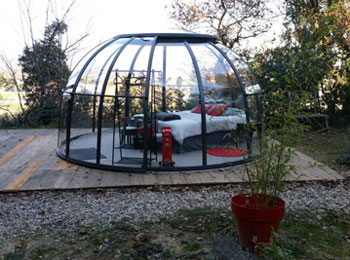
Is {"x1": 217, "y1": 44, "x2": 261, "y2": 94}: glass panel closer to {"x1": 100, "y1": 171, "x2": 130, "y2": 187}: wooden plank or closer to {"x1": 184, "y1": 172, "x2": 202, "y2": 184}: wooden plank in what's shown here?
{"x1": 184, "y1": 172, "x2": 202, "y2": 184}: wooden plank

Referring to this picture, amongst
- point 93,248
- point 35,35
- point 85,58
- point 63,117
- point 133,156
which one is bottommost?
point 93,248

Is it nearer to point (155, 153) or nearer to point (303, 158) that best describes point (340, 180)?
point (303, 158)

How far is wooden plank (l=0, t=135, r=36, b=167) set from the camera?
7.27m

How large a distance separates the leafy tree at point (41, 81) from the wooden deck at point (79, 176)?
475cm

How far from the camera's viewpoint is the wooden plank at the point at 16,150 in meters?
7.27

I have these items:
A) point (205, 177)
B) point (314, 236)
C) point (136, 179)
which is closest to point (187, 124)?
point (205, 177)

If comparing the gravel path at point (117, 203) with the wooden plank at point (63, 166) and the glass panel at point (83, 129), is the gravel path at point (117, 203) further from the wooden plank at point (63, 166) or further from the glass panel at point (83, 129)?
the glass panel at point (83, 129)

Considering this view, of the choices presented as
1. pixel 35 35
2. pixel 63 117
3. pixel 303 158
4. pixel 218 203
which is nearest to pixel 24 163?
pixel 63 117

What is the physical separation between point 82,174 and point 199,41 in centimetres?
310

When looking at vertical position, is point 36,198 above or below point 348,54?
below

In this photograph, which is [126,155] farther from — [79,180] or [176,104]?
[176,104]

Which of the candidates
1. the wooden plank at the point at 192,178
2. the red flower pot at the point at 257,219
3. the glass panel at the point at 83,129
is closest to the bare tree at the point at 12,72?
the glass panel at the point at 83,129

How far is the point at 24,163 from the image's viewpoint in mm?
6980

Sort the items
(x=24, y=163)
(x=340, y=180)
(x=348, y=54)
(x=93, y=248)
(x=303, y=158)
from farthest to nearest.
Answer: (x=348, y=54), (x=303, y=158), (x=24, y=163), (x=340, y=180), (x=93, y=248)
